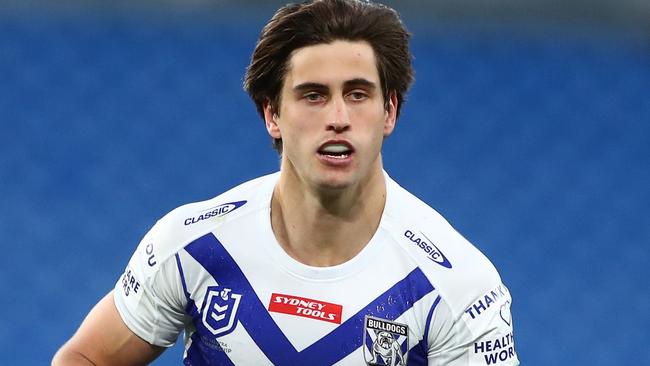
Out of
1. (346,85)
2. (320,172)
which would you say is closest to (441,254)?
(320,172)

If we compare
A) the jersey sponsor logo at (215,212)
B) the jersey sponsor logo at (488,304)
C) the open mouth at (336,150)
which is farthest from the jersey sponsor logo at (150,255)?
→ the jersey sponsor logo at (488,304)

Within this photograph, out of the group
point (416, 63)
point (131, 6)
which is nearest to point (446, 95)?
point (416, 63)

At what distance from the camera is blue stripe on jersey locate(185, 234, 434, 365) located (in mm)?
3514

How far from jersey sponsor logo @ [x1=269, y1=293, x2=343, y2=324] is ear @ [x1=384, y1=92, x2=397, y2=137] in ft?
1.53

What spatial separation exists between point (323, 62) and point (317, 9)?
0.60 ft

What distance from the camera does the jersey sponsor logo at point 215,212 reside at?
364cm

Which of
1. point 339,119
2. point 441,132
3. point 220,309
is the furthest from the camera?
point 441,132

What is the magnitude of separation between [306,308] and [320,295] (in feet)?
0.16

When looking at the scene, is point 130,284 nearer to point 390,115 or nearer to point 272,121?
point 272,121

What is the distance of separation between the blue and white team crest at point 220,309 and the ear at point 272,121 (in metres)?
0.42

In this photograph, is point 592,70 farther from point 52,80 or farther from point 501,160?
point 52,80

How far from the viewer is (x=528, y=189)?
25.8 ft

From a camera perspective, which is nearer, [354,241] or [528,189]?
[354,241]

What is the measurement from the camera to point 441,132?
7934 mm
